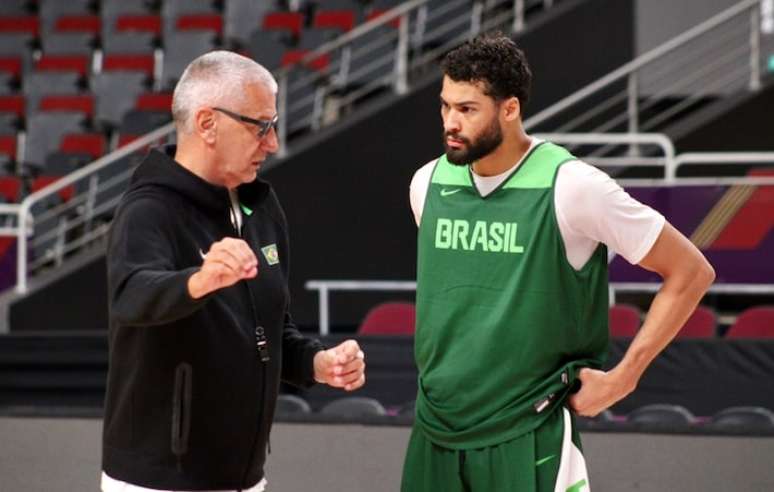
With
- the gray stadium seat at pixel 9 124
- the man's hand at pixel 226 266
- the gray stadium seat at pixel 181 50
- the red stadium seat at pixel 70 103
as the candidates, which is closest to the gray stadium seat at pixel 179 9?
the gray stadium seat at pixel 181 50

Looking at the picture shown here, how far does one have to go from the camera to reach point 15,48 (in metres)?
13.6

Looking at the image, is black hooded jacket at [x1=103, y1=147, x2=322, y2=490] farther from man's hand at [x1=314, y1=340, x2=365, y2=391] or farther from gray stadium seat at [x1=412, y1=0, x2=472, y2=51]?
→ gray stadium seat at [x1=412, y1=0, x2=472, y2=51]

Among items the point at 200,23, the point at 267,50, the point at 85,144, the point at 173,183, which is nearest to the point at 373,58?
the point at 267,50

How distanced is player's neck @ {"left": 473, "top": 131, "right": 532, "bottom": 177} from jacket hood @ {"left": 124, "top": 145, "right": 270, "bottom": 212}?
684 millimetres

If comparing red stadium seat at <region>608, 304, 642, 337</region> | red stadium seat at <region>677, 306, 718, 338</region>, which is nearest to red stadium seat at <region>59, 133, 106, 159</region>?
red stadium seat at <region>608, 304, 642, 337</region>

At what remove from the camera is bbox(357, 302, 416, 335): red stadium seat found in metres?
8.23

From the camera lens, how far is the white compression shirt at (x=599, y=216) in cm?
332

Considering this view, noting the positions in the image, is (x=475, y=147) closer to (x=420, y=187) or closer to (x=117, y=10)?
(x=420, y=187)

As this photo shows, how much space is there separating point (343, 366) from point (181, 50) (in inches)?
386

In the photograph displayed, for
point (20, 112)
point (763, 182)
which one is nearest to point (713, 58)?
point (763, 182)

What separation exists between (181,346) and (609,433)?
208cm

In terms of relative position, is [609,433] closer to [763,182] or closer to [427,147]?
[763,182]

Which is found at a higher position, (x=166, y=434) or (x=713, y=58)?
(x=713, y=58)

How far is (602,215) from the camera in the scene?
10.9 ft
